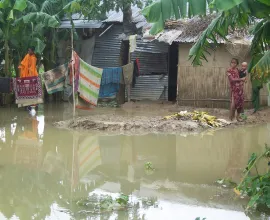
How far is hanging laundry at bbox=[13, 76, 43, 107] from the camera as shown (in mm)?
11469

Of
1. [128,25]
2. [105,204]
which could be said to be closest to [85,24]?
[128,25]

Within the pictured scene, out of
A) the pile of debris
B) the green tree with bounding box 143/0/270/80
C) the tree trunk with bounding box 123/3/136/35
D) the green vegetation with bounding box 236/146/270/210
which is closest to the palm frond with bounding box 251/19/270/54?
the green tree with bounding box 143/0/270/80

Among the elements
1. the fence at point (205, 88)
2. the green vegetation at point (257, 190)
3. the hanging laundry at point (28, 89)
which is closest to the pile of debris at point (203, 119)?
the fence at point (205, 88)

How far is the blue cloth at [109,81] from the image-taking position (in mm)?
11953

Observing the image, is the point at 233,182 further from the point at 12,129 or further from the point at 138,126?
the point at 12,129

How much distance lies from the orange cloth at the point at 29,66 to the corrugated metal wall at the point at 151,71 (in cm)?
347

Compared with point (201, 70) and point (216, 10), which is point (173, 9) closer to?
point (216, 10)

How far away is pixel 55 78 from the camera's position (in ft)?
35.8

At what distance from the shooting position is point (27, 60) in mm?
11977

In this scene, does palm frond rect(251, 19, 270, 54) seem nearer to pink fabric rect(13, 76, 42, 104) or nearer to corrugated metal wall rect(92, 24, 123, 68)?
pink fabric rect(13, 76, 42, 104)

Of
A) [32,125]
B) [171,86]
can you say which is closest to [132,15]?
[171,86]

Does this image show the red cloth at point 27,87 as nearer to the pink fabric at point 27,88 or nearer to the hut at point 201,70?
the pink fabric at point 27,88

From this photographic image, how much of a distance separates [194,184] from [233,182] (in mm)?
518

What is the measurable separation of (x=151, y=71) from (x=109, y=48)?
1.72 meters
